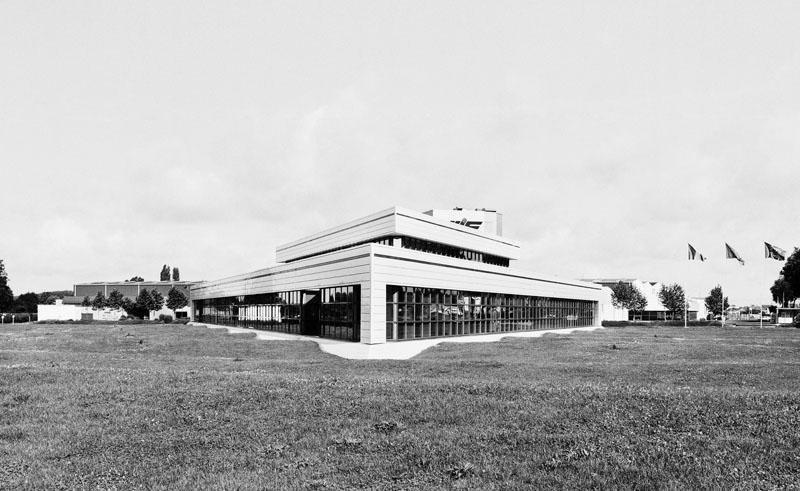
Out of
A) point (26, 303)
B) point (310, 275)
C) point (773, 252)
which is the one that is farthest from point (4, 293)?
point (773, 252)

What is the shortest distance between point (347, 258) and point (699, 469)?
141ft

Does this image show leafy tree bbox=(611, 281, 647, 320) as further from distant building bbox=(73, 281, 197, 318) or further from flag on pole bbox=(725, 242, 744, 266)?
distant building bbox=(73, 281, 197, 318)

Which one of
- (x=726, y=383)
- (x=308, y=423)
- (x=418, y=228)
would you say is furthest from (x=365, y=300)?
(x=308, y=423)

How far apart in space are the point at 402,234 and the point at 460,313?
37.0 feet

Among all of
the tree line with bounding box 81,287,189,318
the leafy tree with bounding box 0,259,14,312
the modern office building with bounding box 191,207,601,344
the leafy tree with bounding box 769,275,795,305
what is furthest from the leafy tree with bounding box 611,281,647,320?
the leafy tree with bounding box 0,259,14,312

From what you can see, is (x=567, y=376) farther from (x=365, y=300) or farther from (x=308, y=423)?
(x=365, y=300)

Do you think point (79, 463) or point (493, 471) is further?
point (79, 463)

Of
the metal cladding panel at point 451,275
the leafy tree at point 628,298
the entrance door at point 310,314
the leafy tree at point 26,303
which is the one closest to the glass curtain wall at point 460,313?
the metal cladding panel at point 451,275

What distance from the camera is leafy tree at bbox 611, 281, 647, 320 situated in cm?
13788

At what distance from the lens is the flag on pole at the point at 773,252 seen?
71.3m

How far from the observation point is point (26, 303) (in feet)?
517

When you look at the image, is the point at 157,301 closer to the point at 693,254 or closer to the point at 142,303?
the point at 142,303

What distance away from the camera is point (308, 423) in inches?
495

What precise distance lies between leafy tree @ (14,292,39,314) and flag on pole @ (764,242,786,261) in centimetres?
17616
